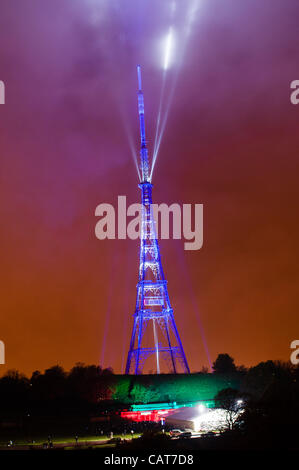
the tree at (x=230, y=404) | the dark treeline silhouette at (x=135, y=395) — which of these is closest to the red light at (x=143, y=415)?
the dark treeline silhouette at (x=135, y=395)

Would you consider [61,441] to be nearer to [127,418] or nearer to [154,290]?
[127,418]

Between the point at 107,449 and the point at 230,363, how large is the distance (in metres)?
108

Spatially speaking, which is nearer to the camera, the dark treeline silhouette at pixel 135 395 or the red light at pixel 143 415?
the dark treeline silhouette at pixel 135 395

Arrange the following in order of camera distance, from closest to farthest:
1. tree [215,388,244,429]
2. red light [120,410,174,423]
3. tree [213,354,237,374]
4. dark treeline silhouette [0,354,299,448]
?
dark treeline silhouette [0,354,299,448] → tree [215,388,244,429] → red light [120,410,174,423] → tree [213,354,237,374]

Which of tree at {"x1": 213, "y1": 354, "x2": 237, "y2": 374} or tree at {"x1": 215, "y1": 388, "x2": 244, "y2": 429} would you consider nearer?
tree at {"x1": 215, "y1": 388, "x2": 244, "y2": 429}

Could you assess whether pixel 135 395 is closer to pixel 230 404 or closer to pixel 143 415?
pixel 143 415

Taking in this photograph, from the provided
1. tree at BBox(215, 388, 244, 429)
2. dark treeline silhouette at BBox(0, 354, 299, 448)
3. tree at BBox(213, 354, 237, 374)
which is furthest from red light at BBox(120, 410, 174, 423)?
tree at BBox(213, 354, 237, 374)

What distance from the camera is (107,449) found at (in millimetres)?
39750

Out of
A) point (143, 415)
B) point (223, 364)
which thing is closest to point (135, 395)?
point (143, 415)

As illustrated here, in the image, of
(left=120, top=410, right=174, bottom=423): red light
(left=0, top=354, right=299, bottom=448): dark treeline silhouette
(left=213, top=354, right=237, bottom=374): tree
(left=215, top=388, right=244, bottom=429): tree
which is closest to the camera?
(left=0, top=354, right=299, bottom=448): dark treeline silhouette

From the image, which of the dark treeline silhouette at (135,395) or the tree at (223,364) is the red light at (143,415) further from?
the tree at (223,364)

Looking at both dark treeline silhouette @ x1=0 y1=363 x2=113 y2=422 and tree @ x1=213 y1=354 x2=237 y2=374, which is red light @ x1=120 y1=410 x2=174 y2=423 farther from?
tree @ x1=213 y1=354 x2=237 y2=374
